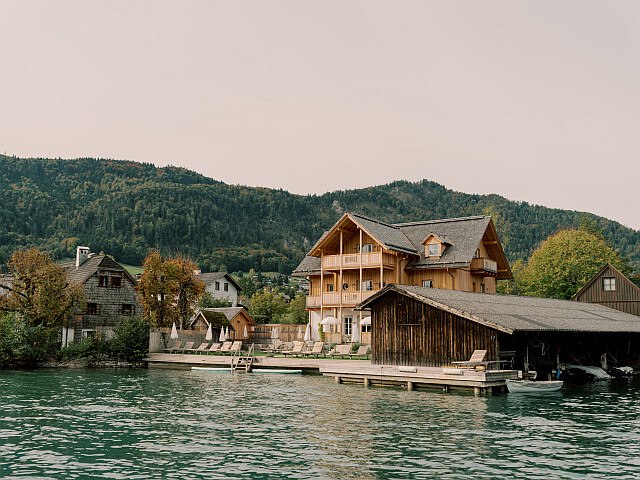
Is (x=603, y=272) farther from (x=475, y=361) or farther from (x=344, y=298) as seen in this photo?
(x=475, y=361)

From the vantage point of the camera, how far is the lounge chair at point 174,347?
48.0 meters

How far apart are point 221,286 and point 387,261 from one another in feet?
156

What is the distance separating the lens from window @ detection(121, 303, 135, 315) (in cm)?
5500

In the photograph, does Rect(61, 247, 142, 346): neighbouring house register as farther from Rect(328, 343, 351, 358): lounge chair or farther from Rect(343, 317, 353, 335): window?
Rect(328, 343, 351, 358): lounge chair

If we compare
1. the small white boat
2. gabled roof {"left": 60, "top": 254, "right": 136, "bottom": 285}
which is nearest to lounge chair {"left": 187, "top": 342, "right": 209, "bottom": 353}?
gabled roof {"left": 60, "top": 254, "right": 136, "bottom": 285}

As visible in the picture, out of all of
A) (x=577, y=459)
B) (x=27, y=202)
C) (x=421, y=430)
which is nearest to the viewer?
(x=577, y=459)

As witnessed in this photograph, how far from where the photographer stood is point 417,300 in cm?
3425

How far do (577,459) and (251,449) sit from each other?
810cm

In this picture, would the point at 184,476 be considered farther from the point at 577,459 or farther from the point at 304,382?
the point at 304,382

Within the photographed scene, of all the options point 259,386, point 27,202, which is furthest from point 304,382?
point 27,202

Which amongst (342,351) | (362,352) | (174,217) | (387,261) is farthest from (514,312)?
(174,217)

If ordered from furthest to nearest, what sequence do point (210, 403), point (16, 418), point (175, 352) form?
point (175, 352)
point (210, 403)
point (16, 418)

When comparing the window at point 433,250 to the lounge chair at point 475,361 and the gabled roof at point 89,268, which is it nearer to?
the lounge chair at point 475,361

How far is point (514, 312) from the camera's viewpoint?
1382 inches
